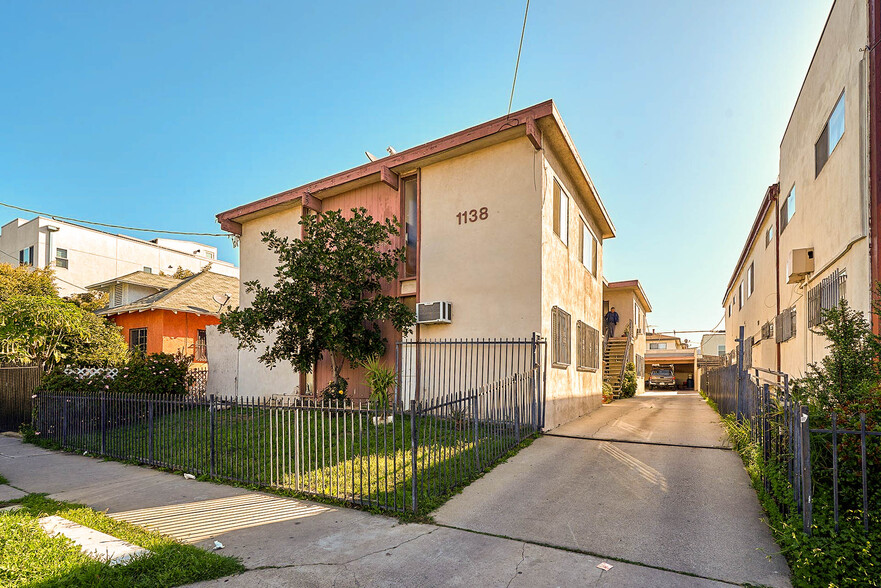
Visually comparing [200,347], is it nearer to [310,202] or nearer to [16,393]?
[16,393]

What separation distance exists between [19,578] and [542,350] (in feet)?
27.2

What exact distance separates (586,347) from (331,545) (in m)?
11.4

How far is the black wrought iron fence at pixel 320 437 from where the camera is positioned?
19.9 ft

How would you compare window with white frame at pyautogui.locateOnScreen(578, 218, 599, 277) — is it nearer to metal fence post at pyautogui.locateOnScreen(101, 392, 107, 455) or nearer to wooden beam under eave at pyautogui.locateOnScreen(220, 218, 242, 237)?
wooden beam under eave at pyautogui.locateOnScreen(220, 218, 242, 237)

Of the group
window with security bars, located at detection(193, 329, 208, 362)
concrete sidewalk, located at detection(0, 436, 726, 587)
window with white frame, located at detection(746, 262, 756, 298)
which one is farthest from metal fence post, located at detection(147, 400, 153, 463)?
window with white frame, located at detection(746, 262, 756, 298)

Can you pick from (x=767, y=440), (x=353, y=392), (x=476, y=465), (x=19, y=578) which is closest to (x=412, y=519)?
(x=476, y=465)

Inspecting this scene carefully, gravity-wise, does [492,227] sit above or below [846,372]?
above

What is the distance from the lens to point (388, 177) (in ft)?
40.2

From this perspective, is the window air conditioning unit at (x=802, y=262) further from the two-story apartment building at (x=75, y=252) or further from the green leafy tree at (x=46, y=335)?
the two-story apartment building at (x=75, y=252)

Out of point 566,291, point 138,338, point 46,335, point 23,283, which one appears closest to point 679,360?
point 566,291

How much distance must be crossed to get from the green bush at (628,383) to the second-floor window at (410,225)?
14.5 meters

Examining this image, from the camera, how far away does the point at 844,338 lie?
4.48 m

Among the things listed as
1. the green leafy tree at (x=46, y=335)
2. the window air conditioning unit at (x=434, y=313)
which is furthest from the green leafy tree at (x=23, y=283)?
the window air conditioning unit at (x=434, y=313)

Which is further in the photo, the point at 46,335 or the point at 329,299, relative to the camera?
the point at 46,335
